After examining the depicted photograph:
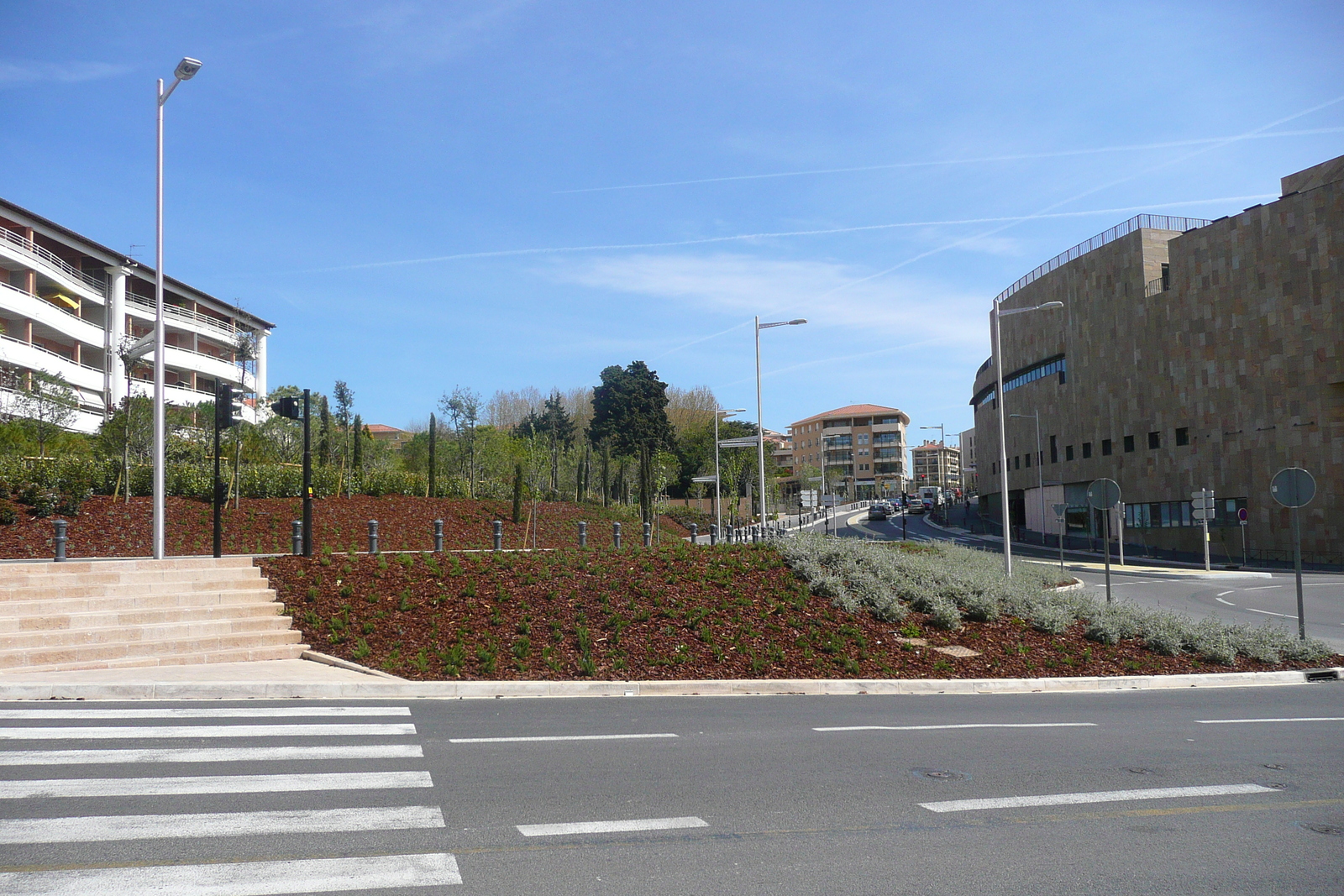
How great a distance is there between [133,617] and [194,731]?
209 inches

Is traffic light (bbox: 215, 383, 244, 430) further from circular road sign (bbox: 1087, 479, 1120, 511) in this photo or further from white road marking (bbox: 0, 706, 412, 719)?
circular road sign (bbox: 1087, 479, 1120, 511)

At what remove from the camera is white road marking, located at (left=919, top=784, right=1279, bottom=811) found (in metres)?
6.36

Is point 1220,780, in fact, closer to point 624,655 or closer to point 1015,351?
point 624,655

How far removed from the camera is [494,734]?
861cm

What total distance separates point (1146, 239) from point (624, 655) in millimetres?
55498

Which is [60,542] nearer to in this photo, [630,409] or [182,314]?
[182,314]

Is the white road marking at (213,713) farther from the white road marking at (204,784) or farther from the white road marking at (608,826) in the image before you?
the white road marking at (608,826)

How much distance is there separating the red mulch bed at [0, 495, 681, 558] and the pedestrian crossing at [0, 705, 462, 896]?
51.4 ft

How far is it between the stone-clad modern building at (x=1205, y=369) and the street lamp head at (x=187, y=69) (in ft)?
92.2

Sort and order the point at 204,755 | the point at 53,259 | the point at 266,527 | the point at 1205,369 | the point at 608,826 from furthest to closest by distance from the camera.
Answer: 1. the point at 1205,369
2. the point at 53,259
3. the point at 266,527
4. the point at 204,755
5. the point at 608,826

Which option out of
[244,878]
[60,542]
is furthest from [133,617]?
[244,878]

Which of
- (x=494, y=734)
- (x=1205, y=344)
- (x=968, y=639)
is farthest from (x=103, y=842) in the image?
(x=1205, y=344)

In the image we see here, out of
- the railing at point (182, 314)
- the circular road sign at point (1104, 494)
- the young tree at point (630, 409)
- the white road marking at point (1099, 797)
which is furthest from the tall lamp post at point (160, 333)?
the young tree at point (630, 409)

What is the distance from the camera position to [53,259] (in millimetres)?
44281
